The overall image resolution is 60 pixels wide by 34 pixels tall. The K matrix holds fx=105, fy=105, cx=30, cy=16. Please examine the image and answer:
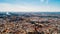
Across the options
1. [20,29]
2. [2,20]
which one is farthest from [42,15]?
[2,20]

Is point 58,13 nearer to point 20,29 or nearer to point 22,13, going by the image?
point 22,13

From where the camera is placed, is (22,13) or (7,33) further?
(22,13)

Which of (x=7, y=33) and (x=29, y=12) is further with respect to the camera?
(x=29, y=12)

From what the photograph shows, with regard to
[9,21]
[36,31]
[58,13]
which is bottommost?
[36,31]

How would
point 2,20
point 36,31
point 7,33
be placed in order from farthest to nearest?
point 2,20 < point 36,31 < point 7,33

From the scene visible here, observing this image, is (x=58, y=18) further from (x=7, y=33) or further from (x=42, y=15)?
(x=7, y=33)

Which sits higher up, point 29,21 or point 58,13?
point 58,13

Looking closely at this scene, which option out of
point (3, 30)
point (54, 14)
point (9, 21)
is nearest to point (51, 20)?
point (54, 14)

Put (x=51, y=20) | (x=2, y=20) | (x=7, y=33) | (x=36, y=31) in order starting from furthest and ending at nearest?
1. (x=51, y=20)
2. (x=2, y=20)
3. (x=36, y=31)
4. (x=7, y=33)

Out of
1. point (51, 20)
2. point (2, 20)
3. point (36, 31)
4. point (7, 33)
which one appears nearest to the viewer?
point (7, 33)
